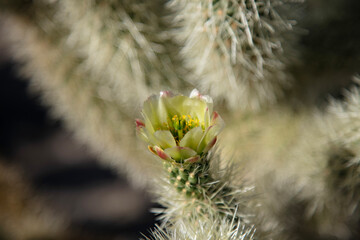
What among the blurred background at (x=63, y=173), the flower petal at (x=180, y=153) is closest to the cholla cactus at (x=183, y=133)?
the flower petal at (x=180, y=153)

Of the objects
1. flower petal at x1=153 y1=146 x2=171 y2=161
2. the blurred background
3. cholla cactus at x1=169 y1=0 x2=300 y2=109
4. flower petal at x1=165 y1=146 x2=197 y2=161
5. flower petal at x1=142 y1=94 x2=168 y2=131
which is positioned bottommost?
flower petal at x1=165 y1=146 x2=197 y2=161

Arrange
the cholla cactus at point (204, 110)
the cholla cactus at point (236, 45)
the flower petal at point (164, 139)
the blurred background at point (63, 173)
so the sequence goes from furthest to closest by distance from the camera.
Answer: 1. the blurred background at point (63, 173)
2. the cholla cactus at point (236, 45)
3. the cholla cactus at point (204, 110)
4. the flower petal at point (164, 139)

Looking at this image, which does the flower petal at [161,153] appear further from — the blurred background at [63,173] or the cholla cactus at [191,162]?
the blurred background at [63,173]

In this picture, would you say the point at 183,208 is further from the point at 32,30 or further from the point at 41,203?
the point at 41,203

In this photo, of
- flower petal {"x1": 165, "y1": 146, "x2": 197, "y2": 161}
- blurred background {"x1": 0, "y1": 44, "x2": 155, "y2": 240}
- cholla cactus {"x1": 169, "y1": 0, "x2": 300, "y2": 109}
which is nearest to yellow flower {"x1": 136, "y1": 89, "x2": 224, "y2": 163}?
flower petal {"x1": 165, "y1": 146, "x2": 197, "y2": 161}

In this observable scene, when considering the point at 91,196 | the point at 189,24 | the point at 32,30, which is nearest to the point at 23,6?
the point at 32,30

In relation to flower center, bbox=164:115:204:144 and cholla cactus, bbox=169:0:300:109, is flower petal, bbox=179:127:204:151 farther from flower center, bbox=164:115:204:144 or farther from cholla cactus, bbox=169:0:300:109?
cholla cactus, bbox=169:0:300:109

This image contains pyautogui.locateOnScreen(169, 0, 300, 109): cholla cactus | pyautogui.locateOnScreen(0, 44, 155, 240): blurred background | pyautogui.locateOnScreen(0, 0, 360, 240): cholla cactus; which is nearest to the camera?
pyautogui.locateOnScreen(0, 0, 360, 240): cholla cactus
